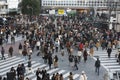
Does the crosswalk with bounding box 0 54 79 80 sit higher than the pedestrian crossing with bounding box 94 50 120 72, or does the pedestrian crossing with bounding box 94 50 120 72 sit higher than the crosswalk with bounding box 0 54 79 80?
the crosswalk with bounding box 0 54 79 80

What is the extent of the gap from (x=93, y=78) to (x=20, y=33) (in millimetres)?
22511

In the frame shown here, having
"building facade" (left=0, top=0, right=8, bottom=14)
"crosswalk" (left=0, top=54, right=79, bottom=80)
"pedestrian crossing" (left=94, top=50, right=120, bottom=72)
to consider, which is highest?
"building facade" (left=0, top=0, right=8, bottom=14)

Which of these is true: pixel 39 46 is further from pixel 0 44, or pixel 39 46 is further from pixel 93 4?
pixel 93 4

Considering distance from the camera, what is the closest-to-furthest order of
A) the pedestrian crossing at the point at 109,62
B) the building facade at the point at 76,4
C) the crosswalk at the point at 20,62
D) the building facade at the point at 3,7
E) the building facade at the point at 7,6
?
the crosswalk at the point at 20,62, the pedestrian crossing at the point at 109,62, the building facade at the point at 3,7, the building facade at the point at 7,6, the building facade at the point at 76,4

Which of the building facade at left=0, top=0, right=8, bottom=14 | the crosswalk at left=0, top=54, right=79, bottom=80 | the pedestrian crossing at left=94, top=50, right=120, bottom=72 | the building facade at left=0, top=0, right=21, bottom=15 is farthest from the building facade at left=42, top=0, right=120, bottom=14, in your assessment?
the crosswalk at left=0, top=54, right=79, bottom=80

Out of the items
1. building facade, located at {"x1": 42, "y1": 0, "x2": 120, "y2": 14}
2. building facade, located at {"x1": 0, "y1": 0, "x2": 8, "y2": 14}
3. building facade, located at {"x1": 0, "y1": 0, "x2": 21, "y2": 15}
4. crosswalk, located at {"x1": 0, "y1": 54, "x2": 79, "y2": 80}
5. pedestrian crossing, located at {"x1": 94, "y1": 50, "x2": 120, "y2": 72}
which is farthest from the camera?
building facade, located at {"x1": 42, "y1": 0, "x2": 120, "y2": 14}

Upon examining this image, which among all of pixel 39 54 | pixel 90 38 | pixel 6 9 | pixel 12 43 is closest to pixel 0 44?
pixel 12 43

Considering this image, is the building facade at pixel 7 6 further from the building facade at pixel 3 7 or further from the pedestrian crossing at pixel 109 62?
the pedestrian crossing at pixel 109 62

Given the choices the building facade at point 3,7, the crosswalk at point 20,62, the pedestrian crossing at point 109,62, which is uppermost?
the building facade at point 3,7

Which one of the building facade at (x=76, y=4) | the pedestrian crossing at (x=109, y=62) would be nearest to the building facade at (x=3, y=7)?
the building facade at (x=76, y=4)

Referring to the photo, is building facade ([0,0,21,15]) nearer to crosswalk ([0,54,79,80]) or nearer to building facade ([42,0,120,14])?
building facade ([42,0,120,14])

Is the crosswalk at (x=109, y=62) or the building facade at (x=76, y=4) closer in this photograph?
the crosswalk at (x=109, y=62)

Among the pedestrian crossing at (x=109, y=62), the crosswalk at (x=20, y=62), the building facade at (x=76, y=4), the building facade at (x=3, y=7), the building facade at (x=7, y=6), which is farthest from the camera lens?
the building facade at (x=76, y=4)

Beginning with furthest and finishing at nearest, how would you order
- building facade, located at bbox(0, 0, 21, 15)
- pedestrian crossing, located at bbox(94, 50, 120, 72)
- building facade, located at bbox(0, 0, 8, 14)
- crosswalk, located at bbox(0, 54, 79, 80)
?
1. building facade, located at bbox(0, 0, 21, 15)
2. building facade, located at bbox(0, 0, 8, 14)
3. pedestrian crossing, located at bbox(94, 50, 120, 72)
4. crosswalk, located at bbox(0, 54, 79, 80)
